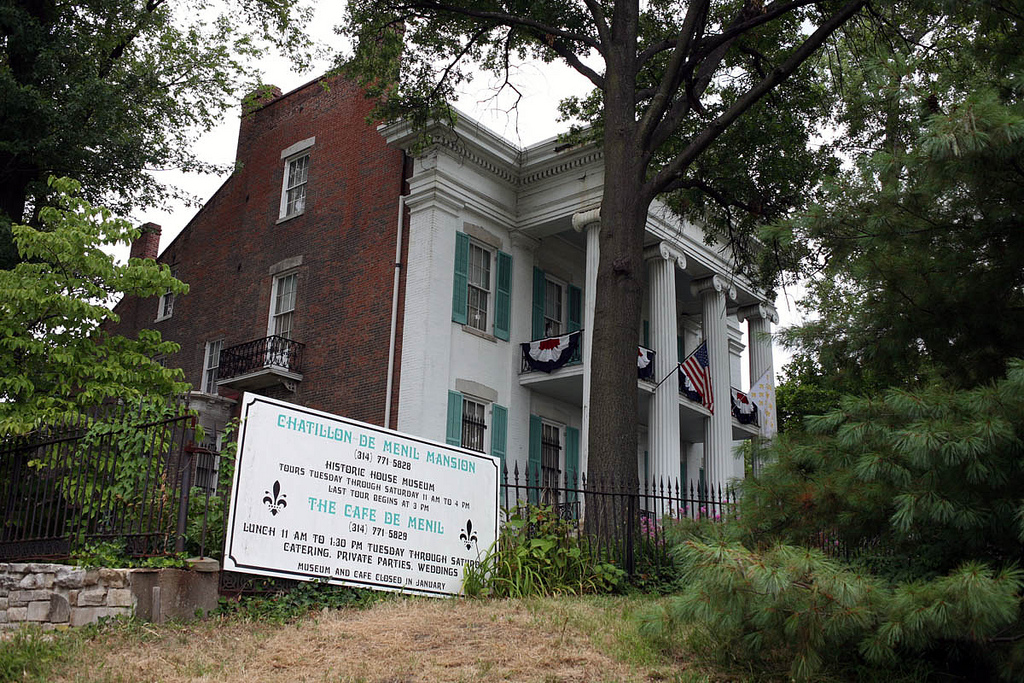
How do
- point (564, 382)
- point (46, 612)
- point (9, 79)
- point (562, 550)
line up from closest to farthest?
1. point (46, 612)
2. point (562, 550)
3. point (9, 79)
4. point (564, 382)

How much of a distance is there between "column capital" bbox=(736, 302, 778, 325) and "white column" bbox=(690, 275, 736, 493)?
1572 mm

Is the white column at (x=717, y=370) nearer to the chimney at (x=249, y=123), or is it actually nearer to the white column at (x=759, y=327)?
the white column at (x=759, y=327)

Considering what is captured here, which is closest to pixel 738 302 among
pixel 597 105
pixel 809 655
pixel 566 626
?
pixel 597 105

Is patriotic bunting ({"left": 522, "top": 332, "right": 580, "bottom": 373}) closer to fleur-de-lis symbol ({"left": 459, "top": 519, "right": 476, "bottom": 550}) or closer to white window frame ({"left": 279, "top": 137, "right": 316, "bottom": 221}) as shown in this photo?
white window frame ({"left": 279, "top": 137, "right": 316, "bottom": 221})

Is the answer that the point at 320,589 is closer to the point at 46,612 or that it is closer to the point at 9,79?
the point at 46,612

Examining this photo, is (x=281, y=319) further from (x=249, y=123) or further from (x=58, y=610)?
(x=58, y=610)

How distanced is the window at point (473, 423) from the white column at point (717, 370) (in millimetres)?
5938

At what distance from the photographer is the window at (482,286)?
846 inches

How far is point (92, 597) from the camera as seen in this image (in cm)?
853

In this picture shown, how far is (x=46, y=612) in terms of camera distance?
8.89 m

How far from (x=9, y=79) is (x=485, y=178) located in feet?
32.8

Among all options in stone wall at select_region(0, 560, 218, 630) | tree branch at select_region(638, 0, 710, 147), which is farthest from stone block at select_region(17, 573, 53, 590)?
tree branch at select_region(638, 0, 710, 147)

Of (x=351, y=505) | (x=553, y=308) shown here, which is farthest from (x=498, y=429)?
(x=351, y=505)

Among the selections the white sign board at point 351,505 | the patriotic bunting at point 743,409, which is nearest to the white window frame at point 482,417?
the patriotic bunting at point 743,409
